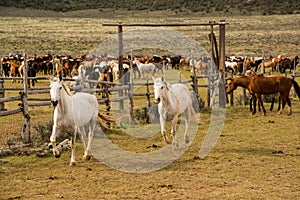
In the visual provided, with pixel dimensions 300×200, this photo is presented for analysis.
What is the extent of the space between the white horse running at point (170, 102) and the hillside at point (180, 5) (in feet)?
245

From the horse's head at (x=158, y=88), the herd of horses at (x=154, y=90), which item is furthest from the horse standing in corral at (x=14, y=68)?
the horse's head at (x=158, y=88)

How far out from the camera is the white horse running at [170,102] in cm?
1111

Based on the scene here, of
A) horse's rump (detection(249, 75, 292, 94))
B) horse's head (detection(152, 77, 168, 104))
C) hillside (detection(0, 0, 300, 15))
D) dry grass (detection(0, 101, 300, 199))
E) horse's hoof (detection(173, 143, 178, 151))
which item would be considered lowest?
dry grass (detection(0, 101, 300, 199))

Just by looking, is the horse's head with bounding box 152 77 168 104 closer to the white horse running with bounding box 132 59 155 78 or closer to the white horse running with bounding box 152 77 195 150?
the white horse running with bounding box 152 77 195 150

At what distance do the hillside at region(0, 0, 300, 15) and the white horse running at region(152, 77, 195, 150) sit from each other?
245 feet

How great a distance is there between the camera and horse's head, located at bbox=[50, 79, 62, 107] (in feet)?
30.9

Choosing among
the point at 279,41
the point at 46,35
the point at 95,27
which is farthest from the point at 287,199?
the point at 95,27

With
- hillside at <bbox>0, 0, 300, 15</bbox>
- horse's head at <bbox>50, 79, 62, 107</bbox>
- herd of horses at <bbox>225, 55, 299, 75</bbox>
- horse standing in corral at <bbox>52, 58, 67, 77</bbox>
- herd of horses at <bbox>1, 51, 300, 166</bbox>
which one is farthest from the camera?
hillside at <bbox>0, 0, 300, 15</bbox>

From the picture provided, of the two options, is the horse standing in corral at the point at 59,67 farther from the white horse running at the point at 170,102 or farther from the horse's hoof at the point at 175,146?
the horse's hoof at the point at 175,146

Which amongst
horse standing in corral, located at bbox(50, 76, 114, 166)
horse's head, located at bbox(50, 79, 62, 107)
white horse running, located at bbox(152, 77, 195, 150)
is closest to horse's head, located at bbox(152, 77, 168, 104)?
white horse running, located at bbox(152, 77, 195, 150)

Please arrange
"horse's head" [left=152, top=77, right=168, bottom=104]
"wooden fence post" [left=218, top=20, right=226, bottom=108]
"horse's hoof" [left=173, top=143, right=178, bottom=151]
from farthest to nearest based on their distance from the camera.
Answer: "wooden fence post" [left=218, top=20, right=226, bottom=108], "horse's hoof" [left=173, top=143, right=178, bottom=151], "horse's head" [left=152, top=77, right=168, bottom=104]

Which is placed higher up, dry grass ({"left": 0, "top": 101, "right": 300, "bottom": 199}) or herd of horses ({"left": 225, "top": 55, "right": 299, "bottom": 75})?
herd of horses ({"left": 225, "top": 55, "right": 299, "bottom": 75})

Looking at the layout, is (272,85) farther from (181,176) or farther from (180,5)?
(180,5)

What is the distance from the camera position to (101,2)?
96562 mm
